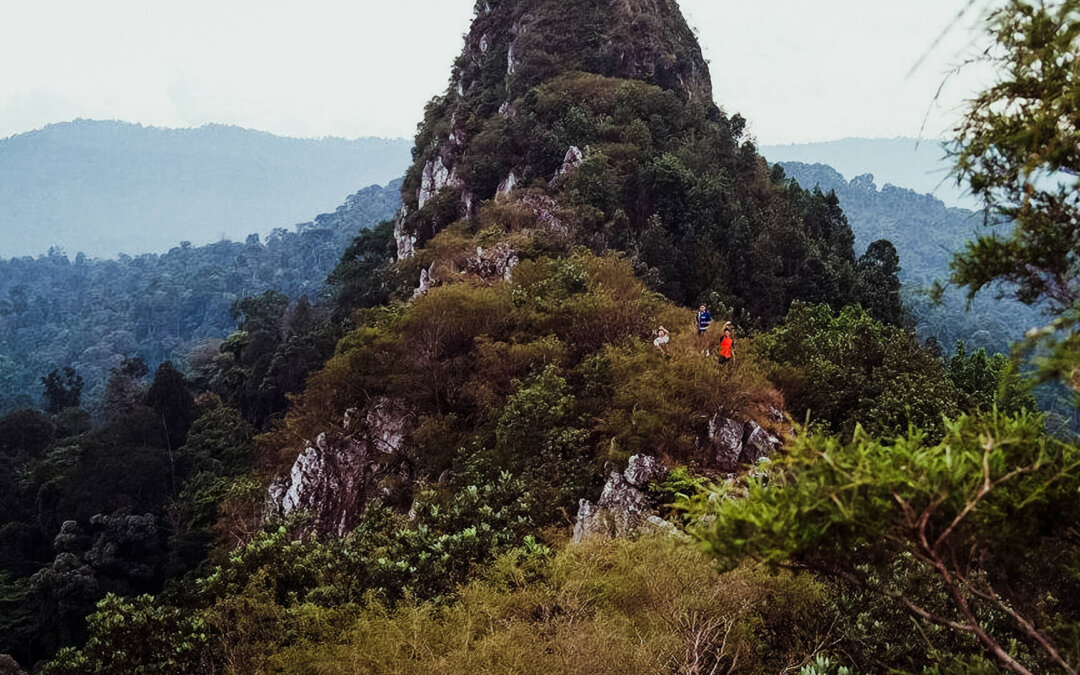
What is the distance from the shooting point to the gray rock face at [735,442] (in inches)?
514

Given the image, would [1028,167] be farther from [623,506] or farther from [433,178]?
[433,178]

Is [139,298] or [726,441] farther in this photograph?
[139,298]

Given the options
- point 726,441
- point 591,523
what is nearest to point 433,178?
point 726,441

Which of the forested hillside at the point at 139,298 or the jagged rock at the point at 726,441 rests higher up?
the jagged rock at the point at 726,441

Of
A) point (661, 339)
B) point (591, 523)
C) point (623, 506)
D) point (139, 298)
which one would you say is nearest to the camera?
point (591, 523)

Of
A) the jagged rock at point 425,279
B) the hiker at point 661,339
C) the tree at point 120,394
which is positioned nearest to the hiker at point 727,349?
the hiker at point 661,339

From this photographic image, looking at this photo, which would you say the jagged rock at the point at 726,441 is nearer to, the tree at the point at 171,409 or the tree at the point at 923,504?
the tree at the point at 923,504

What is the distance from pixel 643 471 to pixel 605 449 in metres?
1.07

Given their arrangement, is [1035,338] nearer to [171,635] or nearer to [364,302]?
[171,635]

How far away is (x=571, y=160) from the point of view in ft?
94.0

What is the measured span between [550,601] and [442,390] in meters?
9.58

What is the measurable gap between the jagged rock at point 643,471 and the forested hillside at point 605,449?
62 millimetres

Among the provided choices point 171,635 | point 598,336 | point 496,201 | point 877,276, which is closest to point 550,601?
point 171,635

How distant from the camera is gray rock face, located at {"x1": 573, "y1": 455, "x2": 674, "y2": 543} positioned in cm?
1127
